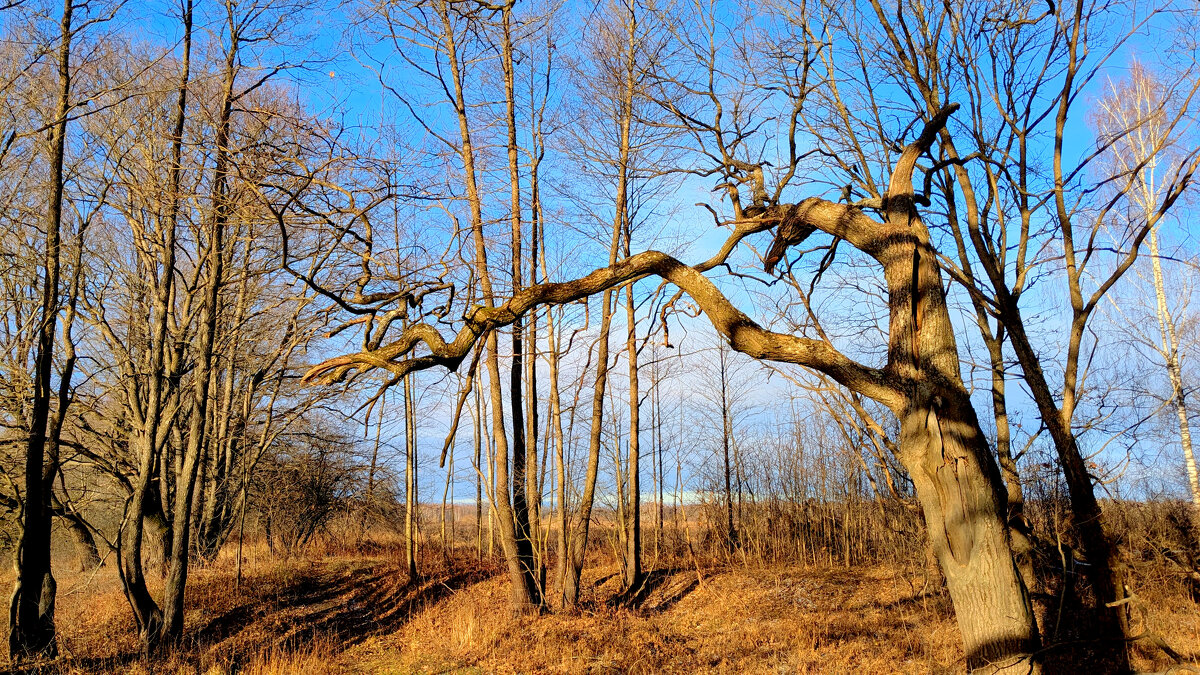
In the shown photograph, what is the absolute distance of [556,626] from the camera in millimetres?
9328

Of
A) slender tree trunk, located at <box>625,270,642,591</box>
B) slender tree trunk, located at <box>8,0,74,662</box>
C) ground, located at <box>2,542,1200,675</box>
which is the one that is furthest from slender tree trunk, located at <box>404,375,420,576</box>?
slender tree trunk, located at <box>8,0,74,662</box>

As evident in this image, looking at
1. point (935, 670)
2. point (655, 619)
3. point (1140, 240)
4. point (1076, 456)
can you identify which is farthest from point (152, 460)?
point (1140, 240)

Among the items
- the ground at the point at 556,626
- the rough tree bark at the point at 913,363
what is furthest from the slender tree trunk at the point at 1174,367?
the rough tree bark at the point at 913,363

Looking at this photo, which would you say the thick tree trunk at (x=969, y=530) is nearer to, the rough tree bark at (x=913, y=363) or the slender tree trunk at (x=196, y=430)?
the rough tree bark at (x=913, y=363)

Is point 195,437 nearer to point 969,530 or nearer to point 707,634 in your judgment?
point 707,634

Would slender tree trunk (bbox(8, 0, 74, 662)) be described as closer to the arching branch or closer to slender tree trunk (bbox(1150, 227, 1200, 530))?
the arching branch

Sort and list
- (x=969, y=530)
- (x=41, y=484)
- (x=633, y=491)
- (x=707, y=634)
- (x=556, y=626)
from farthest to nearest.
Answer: (x=633, y=491)
(x=707, y=634)
(x=556, y=626)
(x=41, y=484)
(x=969, y=530)

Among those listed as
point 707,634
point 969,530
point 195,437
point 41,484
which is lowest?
point 707,634

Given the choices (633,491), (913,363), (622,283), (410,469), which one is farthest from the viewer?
(410,469)

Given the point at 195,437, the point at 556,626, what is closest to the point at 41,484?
the point at 195,437

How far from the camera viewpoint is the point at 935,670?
7.07 m

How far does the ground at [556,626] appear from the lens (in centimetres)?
775

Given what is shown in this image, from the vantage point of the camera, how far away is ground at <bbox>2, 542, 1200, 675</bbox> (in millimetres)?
7746

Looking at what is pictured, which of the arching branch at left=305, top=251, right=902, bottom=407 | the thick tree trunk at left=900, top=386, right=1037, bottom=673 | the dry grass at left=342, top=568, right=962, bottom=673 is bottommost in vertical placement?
the dry grass at left=342, top=568, right=962, bottom=673
